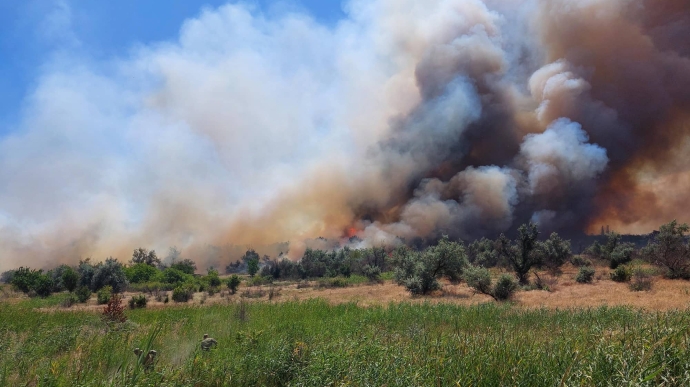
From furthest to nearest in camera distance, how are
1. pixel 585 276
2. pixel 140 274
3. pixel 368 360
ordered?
pixel 140 274 → pixel 585 276 → pixel 368 360

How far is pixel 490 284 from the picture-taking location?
99.9 feet

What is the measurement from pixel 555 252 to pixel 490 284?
83.9 ft

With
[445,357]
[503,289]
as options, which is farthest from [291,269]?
[445,357]

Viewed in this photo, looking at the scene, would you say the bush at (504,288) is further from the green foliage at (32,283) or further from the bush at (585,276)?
the green foliage at (32,283)

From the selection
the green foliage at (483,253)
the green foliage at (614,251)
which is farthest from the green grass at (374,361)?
the green foliage at (483,253)

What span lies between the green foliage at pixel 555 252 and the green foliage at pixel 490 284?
22188mm

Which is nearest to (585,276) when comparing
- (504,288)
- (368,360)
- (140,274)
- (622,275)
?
(622,275)

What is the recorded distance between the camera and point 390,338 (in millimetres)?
9742

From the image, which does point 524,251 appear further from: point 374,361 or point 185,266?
point 185,266

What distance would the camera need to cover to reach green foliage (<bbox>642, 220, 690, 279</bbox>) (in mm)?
34531

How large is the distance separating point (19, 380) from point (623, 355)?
10.2m

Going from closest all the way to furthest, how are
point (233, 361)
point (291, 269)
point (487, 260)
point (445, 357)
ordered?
point (445, 357) → point (233, 361) → point (487, 260) → point (291, 269)

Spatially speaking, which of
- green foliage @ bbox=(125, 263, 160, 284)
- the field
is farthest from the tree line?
Answer: the field

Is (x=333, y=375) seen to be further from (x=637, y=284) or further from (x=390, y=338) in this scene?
(x=637, y=284)
